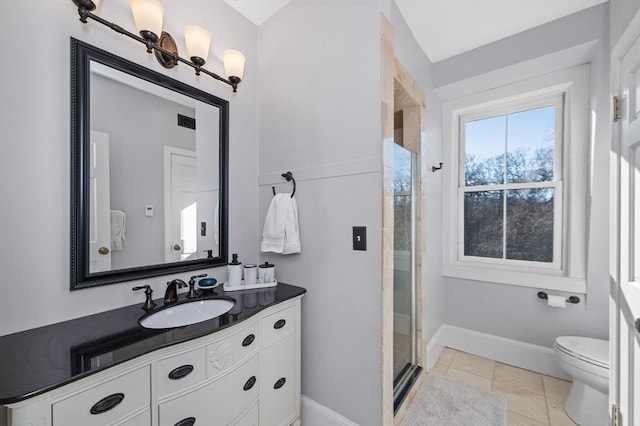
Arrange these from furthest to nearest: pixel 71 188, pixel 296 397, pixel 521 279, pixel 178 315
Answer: pixel 521 279
pixel 296 397
pixel 178 315
pixel 71 188

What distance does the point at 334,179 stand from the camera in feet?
5.03

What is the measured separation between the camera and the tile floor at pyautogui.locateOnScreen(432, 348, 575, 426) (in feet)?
5.53

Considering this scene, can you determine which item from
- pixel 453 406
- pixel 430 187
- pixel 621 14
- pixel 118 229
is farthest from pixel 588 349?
pixel 118 229

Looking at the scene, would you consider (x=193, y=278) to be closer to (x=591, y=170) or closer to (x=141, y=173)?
(x=141, y=173)

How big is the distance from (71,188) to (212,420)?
1.16 m

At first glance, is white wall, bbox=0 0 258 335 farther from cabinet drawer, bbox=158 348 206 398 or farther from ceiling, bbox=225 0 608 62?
ceiling, bbox=225 0 608 62

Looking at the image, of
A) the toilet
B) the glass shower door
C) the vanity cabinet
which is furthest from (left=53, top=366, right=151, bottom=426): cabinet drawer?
the toilet

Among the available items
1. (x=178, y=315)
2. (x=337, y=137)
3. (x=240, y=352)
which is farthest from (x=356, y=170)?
(x=178, y=315)

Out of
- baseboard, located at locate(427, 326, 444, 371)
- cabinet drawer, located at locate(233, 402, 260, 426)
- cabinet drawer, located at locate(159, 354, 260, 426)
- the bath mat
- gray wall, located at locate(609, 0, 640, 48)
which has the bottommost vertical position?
the bath mat

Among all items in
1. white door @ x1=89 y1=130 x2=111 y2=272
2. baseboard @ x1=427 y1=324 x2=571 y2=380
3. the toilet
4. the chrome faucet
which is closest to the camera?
white door @ x1=89 y1=130 x2=111 y2=272

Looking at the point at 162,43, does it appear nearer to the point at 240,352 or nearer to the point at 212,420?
the point at 240,352

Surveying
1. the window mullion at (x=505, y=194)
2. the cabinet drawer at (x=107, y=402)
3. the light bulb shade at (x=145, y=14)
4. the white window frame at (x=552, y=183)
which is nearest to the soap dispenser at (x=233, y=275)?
the cabinet drawer at (x=107, y=402)

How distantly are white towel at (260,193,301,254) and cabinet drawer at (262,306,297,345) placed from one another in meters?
0.37

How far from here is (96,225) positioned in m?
1.21
